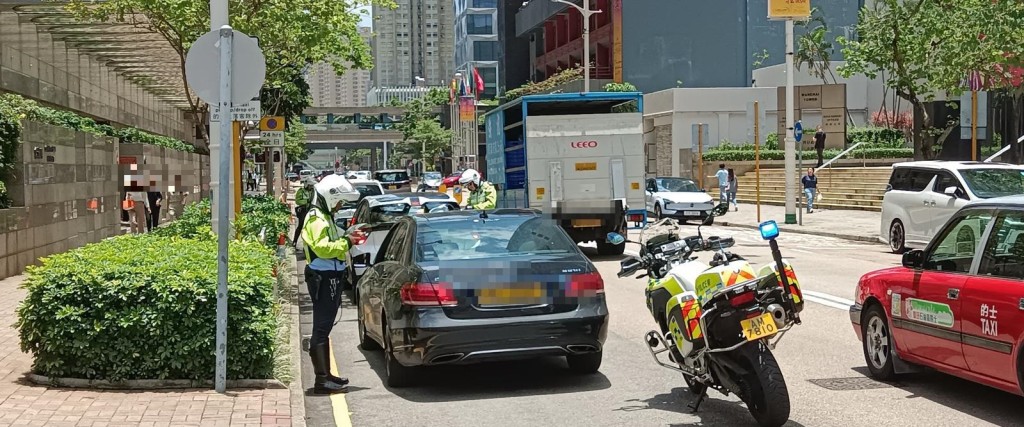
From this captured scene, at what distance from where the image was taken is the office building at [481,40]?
4569 inches

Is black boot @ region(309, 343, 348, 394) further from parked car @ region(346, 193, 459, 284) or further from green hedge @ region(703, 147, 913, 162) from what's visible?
green hedge @ region(703, 147, 913, 162)

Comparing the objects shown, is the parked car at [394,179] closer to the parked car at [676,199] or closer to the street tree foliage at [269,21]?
the parked car at [676,199]

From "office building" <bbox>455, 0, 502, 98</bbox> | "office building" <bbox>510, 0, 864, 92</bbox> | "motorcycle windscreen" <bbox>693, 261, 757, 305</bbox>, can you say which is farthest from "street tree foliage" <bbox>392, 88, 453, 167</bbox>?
"motorcycle windscreen" <bbox>693, 261, 757, 305</bbox>

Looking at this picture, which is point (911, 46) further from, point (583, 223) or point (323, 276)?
point (323, 276)

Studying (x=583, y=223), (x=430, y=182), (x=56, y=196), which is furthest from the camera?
(x=430, y=182)

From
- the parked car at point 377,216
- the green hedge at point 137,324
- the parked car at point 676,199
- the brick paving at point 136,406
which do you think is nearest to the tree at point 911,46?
the parked car at point 676,199

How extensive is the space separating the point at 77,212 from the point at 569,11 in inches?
2204

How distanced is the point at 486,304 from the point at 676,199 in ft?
84.9

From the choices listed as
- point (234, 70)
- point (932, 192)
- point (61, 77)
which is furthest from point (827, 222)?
point (234, 70)

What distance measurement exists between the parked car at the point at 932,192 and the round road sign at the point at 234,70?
13823mm

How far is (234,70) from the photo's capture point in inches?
317

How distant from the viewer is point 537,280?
8.59 meters

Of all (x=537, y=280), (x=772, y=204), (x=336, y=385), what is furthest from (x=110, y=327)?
(x=772, y=204)

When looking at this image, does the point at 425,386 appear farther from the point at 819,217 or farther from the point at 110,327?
the point at 819,217
